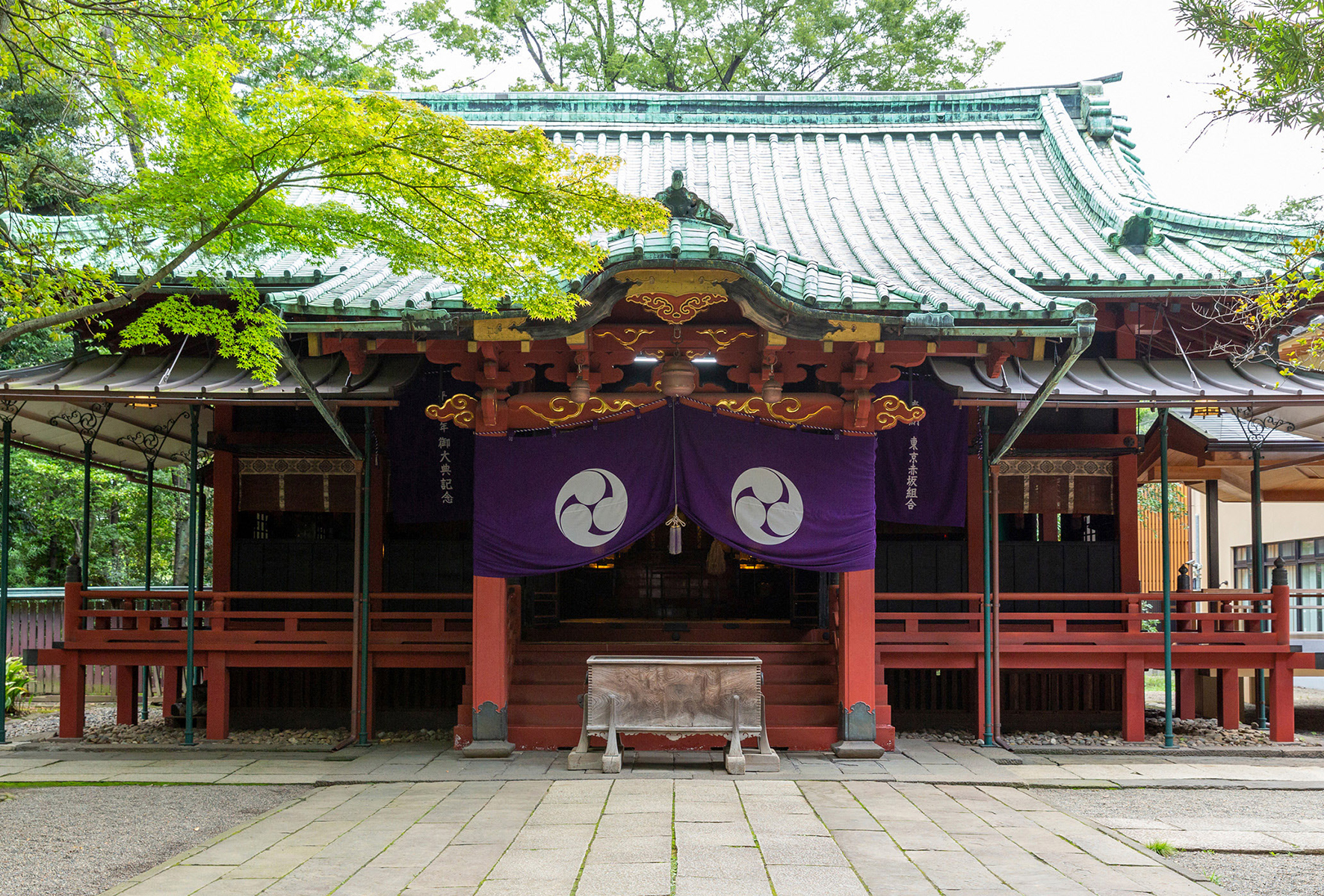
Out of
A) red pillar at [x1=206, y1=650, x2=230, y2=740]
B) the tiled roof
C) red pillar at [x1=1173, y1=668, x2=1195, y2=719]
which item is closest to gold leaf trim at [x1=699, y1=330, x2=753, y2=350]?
the tiled roof

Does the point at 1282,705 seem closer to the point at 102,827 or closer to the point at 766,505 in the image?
the point at 766,505

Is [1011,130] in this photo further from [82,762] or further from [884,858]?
[82,762]

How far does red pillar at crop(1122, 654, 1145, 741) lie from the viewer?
10.7 m

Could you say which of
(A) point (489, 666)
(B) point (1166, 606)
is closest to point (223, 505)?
(A) point (489, 666)

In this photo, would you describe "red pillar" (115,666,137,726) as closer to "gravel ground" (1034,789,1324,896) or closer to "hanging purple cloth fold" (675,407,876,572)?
"hanging purple cloth fold" (675,407,876,572)

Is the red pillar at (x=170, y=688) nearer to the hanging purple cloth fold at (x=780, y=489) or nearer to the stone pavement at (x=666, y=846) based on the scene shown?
the stone pavement at (x=666, y=846)

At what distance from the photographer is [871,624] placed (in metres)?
9.92

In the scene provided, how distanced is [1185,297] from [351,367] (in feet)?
28.4

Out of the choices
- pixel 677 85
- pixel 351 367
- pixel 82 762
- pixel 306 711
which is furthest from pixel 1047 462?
pixel 677 85

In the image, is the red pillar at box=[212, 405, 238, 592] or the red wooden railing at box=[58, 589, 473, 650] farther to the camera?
the red pillar at box=[212, 405, 238, 592]

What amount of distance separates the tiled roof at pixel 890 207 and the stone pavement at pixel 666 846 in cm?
401

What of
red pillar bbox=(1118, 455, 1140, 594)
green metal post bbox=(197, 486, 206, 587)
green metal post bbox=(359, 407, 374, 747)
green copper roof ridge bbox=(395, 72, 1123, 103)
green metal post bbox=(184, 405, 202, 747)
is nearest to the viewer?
green metal post bbox=(184, 405, 202, 747)

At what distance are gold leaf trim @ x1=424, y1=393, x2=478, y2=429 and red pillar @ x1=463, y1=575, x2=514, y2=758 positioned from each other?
1.56m

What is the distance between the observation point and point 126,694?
38.8 feet
